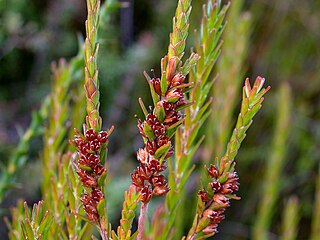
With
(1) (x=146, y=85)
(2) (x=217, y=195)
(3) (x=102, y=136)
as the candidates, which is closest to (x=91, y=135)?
(3) (x=102, y=136)

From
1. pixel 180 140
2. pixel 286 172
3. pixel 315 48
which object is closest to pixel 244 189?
pixel 286 172

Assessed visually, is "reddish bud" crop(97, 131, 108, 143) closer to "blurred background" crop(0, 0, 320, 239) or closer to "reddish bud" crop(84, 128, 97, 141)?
"reddish bud" crop(84, 128, 97, 141)

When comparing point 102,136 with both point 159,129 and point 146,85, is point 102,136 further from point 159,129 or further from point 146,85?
point 146,85

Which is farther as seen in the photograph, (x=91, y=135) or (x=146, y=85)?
(x=146, y=85)

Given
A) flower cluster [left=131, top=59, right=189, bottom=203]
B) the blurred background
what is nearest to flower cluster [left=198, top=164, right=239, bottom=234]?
flower cluster [left=131, top=59, right=189, bottom=203]

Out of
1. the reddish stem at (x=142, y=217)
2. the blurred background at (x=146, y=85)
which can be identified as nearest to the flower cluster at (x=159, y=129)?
the reddish stem at (x=142, y=217)
